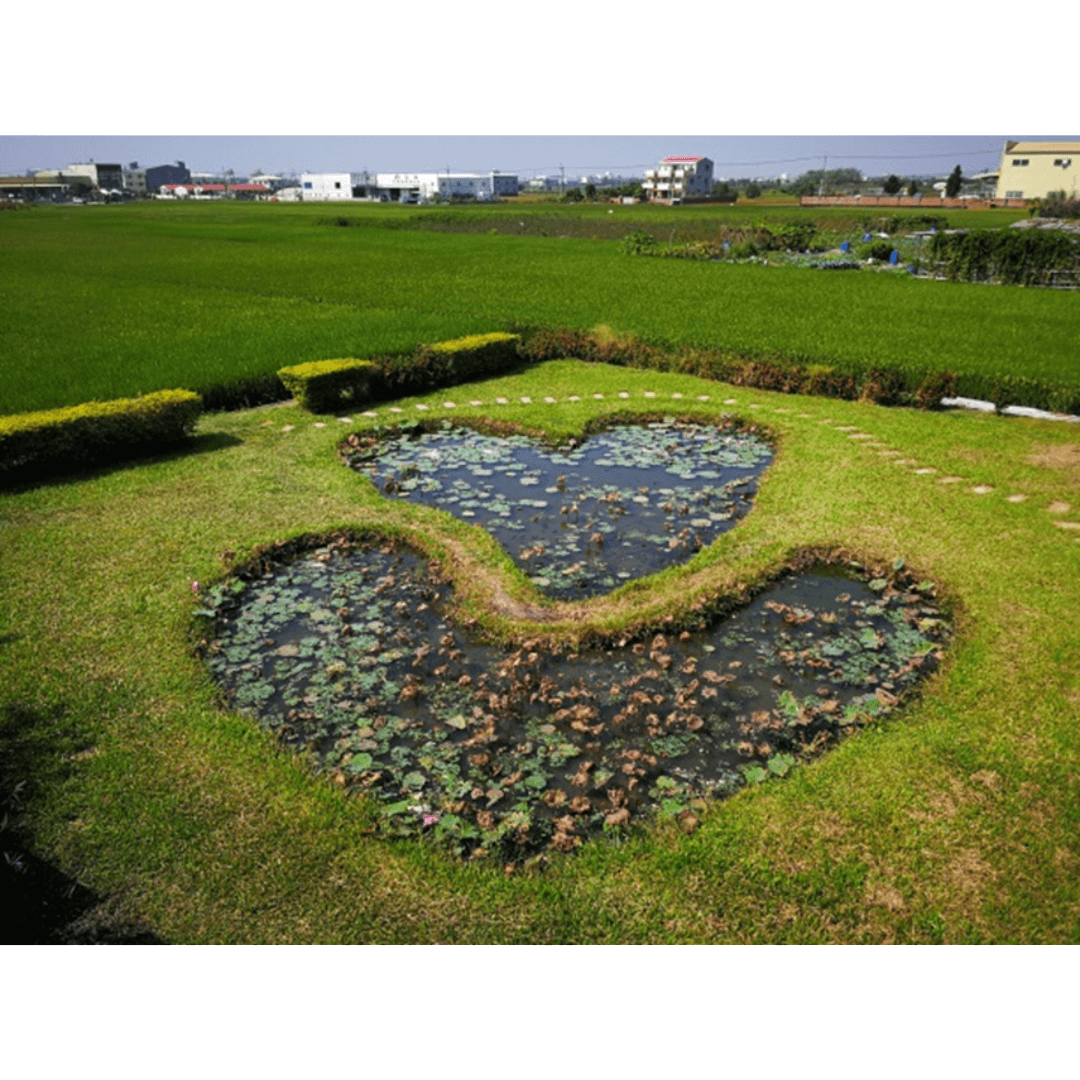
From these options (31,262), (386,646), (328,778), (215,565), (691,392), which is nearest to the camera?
(328,778)

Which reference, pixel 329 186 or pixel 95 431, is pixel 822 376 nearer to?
pixel 95 431

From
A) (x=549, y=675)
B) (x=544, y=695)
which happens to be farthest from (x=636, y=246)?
(x=544, y=695)

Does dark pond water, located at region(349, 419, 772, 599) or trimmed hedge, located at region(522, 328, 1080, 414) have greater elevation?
trimmed hedge, located at region(522, 328, 1080, 414)

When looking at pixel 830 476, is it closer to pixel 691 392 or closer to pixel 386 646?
pixel 691 392

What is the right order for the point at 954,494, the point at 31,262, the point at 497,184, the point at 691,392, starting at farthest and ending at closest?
the point at 497,184
the point at 31,262
the point at 691,392
the point at 954,494

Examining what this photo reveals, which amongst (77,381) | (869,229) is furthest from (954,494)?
(869,229)

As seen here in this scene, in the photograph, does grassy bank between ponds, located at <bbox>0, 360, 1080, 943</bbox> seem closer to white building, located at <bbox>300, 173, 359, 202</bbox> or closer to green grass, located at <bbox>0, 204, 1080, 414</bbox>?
green grass, located at <bbox>0, 204, 1080, 414</bbox>

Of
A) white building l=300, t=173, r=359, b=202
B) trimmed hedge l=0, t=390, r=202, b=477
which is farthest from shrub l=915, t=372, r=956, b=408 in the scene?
white building l=300, t=173, r=359, b=202
